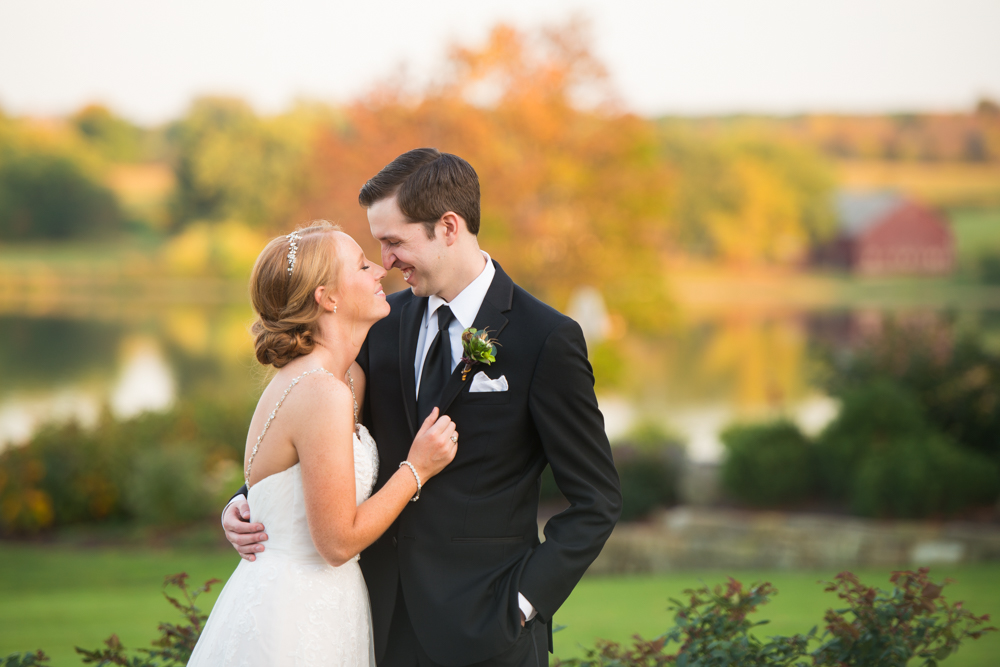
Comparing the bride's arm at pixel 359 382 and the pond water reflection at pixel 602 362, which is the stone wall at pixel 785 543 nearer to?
the pond water reflection at pixel 602 362

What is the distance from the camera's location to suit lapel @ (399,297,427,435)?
99.0 inches

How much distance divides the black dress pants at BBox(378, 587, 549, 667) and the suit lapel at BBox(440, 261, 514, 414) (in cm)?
66

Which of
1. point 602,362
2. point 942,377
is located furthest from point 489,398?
point 602,362

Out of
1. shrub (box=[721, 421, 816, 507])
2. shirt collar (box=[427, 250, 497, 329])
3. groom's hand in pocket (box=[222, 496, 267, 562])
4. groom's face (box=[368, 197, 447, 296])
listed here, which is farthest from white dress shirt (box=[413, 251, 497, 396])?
shrub (box=[721, 421, 816, 507])

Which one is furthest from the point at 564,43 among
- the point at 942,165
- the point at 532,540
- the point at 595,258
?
the point at 532,540

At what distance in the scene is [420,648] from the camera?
100 inches

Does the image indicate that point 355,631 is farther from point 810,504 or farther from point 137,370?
point 137,370

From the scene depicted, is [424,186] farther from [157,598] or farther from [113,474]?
[113,474]

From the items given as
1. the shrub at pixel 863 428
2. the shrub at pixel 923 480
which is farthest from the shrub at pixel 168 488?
the shrub at pixel 923 480

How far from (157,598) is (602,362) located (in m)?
8.53

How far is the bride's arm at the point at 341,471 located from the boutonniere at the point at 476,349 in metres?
0.17

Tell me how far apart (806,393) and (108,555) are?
47.3 ft

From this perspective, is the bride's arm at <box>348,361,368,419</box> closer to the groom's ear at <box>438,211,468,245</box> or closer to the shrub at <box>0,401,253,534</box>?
the groom's ear at <box>438,211,468,245</box>

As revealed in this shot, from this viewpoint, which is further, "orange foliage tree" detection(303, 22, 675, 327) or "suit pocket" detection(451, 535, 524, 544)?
"orange foliage tree" detection(303, 22, 675, 327)
